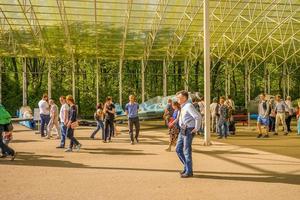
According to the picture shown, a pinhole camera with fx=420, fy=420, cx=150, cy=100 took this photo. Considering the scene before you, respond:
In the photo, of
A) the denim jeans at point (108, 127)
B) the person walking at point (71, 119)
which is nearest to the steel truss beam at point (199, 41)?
the denim jeans at point (108, 127)

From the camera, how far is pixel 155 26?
98.8 ft

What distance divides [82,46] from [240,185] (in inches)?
1088

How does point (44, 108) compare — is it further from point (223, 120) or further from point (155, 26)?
point (155, 26)

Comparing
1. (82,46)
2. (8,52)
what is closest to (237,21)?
(82,46)

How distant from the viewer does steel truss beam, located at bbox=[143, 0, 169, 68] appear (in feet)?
89.9

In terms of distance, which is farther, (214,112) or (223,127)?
(214,112)

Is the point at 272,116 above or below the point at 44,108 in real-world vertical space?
below

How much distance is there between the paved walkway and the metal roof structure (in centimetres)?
1673

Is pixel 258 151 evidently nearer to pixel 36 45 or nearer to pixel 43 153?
pixel 43 153

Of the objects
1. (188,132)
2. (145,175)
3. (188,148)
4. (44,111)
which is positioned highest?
(44,111)

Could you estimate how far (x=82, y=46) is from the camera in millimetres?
33312

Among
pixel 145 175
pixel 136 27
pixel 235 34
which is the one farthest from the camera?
pixel 235 34

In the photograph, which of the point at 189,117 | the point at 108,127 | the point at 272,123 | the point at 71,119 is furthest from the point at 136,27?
the point at 189,117

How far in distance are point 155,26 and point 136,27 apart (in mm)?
1364
